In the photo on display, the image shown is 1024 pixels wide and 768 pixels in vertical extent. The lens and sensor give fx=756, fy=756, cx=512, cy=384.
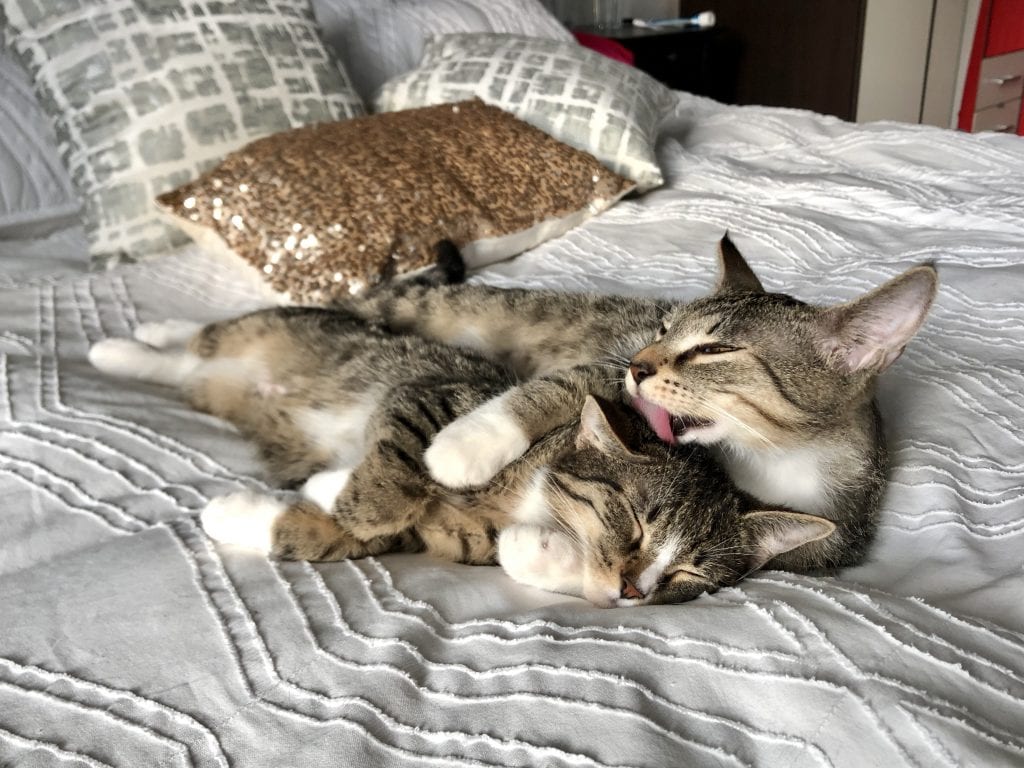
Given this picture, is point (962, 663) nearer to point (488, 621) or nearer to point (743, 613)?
point (743, 613)

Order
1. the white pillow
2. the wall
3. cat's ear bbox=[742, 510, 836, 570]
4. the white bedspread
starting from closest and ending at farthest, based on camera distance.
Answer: the white bedspread < cat's ear bbox=[742, 510, 836, 570] < the white pillow < the wall

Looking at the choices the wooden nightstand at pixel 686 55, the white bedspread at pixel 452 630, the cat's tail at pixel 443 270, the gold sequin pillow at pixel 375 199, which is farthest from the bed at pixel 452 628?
the wooden nightstand at pixel 686 55

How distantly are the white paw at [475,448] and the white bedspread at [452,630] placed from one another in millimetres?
109

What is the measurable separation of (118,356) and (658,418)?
0.84 meters

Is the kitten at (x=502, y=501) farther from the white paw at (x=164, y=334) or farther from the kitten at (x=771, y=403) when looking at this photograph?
the white paw at (x=164, y=334)

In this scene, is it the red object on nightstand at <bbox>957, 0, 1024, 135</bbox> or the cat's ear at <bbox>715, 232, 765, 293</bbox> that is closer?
the cat's ear at <bbox>715, 232, 765, 293</bbox>

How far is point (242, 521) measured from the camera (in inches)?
32.5

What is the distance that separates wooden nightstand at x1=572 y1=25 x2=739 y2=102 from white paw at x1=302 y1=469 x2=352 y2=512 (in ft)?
10.1

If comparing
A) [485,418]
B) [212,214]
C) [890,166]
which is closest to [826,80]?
[890,166]

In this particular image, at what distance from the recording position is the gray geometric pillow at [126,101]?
1556 millimetres

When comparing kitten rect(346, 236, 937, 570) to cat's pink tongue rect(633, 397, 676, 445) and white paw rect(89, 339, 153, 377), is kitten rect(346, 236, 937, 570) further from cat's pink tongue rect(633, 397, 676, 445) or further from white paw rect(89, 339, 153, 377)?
white paw rect(89, 339, 153, 377)

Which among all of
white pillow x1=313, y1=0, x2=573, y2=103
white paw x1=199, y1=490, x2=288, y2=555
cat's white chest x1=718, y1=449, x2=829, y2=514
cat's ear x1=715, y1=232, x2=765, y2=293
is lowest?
cat's white chest x1=718, y1=449, x2=829, y2=514

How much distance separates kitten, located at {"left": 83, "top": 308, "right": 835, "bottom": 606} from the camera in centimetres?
83

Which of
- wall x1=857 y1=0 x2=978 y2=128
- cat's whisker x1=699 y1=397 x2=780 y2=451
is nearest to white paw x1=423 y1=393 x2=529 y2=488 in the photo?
cat's whisker x1=699 y1=397 x2=780 y2=451
